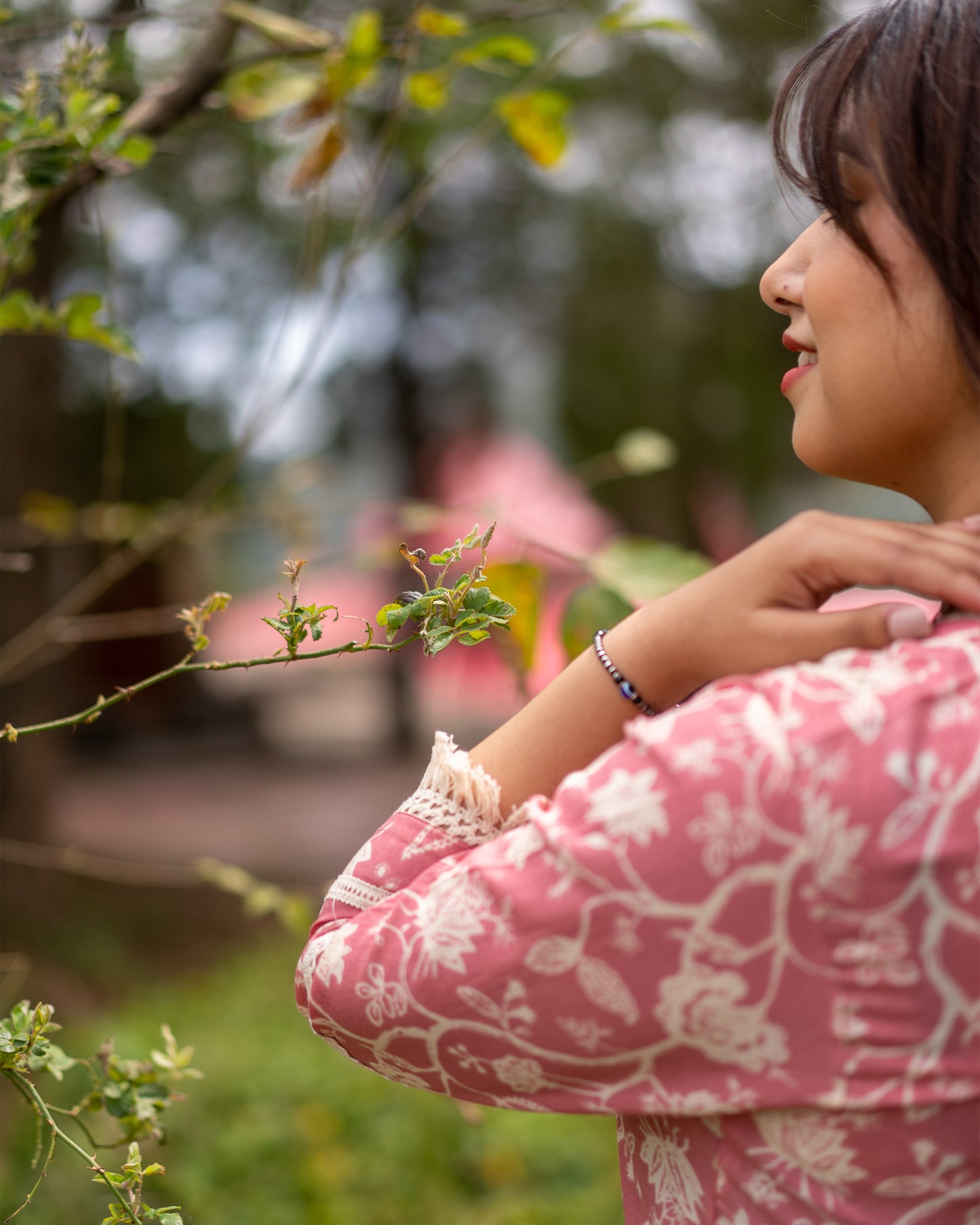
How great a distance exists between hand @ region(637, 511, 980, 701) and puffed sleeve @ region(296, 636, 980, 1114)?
0.10 ft

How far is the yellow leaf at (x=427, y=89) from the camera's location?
1584mm

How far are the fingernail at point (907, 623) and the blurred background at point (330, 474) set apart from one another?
1.40 feet

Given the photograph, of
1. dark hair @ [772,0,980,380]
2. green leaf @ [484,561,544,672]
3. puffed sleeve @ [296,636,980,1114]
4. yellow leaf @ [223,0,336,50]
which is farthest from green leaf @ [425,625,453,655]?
yellow leaf @ [223,0,336,50]

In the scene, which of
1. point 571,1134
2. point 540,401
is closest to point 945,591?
point 571,1134

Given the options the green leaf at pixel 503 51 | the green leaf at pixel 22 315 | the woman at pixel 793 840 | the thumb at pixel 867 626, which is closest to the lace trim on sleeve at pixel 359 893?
the woman at pixel 793 840

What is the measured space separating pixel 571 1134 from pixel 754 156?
451cm

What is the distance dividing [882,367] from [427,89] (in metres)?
1.08

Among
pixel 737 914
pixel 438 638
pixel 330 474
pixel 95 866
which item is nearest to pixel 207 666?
pixel 438 638

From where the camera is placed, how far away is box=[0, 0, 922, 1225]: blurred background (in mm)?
1882

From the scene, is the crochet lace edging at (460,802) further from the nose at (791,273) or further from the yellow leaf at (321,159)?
the yellow leaf at (321,159)

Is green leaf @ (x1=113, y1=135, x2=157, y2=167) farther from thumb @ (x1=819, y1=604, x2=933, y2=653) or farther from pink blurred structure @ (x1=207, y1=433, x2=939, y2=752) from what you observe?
pink blurred structure @ (x1=207, y1=433, x2=939, y2=752)

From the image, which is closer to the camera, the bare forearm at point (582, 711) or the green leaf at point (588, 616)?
the bare forearm at point (582, 711)

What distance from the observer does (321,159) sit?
157 cm

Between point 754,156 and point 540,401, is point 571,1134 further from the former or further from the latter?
point 540,401
